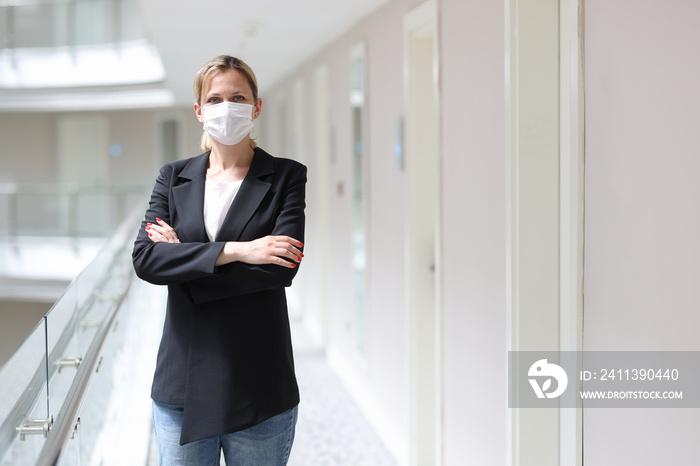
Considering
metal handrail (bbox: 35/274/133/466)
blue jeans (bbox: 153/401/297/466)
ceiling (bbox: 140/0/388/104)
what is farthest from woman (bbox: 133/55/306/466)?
ceiling (bbox: 140/0/388/104)

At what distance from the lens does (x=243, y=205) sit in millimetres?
1928

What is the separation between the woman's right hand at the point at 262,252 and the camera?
72.7 inches

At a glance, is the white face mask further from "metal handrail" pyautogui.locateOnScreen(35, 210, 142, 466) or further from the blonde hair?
"metal handrail" pyautogui.locateOnScreen(35, 210, 142, 466)

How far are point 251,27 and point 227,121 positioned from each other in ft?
12.6

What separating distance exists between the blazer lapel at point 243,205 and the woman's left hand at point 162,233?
0.13 meters

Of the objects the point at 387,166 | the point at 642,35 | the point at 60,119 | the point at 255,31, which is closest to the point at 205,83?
the point at 642,35

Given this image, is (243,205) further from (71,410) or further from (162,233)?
(71,410)

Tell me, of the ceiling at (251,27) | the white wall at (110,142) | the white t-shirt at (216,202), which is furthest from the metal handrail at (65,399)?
the white wall at (110,142)

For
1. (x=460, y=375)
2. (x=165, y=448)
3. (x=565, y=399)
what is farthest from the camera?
(x=460, y=375)

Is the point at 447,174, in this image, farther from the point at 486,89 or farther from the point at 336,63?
the point at 336,63

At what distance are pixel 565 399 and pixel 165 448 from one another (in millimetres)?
1320

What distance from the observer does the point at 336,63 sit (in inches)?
244

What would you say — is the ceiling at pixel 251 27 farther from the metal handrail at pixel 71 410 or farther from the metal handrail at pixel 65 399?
the metal handrail at pixel 71 410

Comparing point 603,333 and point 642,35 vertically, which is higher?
point 642,35
